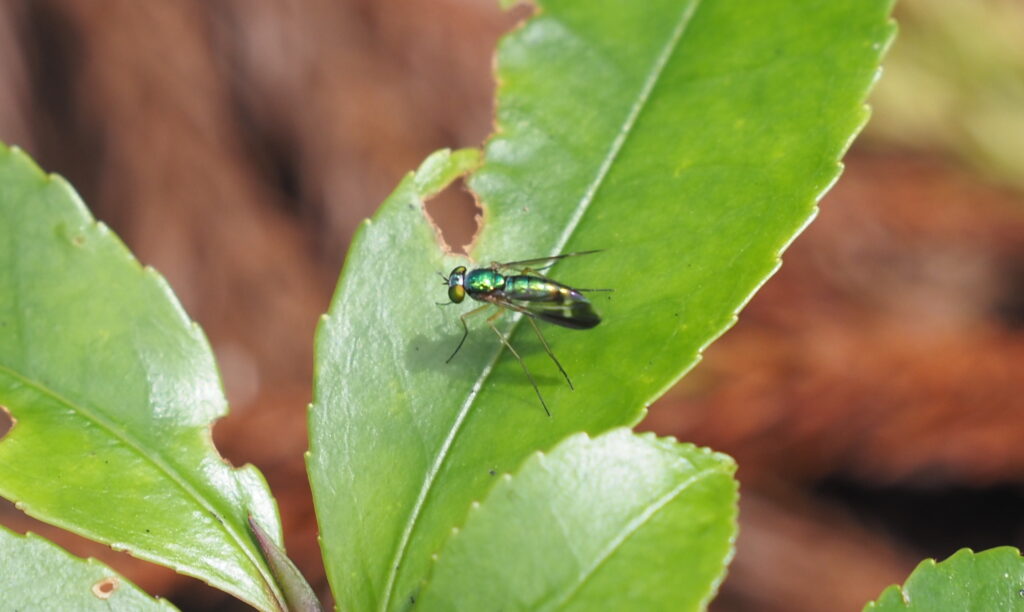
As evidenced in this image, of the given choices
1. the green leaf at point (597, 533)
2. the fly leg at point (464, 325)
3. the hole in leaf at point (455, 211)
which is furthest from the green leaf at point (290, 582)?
the hole in leaf at point (455, 211)

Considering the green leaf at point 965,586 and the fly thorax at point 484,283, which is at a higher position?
the fly thorax at point 484,283

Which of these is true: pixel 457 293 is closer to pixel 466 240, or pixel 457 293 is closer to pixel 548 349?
pixel 548 349

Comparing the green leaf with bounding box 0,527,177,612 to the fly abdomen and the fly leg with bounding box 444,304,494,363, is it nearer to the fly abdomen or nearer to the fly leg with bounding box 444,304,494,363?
the fly leg with bounding box 444,304,494,363

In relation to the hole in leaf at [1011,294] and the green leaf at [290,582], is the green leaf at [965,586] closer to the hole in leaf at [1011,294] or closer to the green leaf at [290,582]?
the green leaf at [290,582]

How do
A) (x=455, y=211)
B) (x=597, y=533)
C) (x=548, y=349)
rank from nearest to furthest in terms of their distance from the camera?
1. (x=597, y=533)
2. (x=548, y=349)
3. (x=455, y=211)

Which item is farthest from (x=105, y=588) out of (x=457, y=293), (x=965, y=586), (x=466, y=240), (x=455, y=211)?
(x=455, y=211)

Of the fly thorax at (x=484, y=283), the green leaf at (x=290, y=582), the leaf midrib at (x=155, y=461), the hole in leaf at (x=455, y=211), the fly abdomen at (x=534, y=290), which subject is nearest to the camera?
the green leaf at (x=290, y=582)

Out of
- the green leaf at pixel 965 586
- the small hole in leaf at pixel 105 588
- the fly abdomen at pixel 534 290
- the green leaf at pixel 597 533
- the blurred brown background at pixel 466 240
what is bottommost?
the blurred brown background at pixel 466 240
